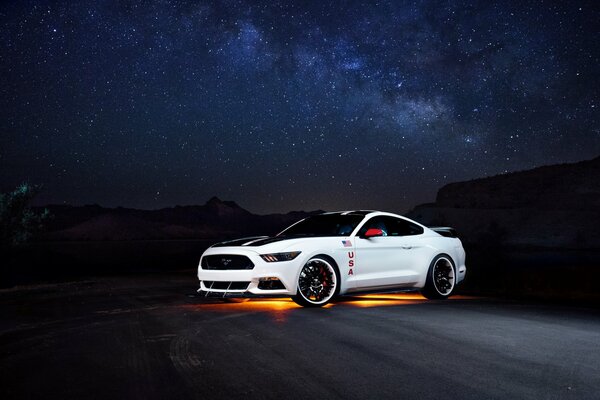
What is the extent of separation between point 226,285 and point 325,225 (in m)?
2.53

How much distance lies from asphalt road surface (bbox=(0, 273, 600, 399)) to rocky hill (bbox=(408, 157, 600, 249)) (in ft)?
443

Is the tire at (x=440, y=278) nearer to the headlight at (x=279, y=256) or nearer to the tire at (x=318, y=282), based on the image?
the tire at (x=318, y=282)

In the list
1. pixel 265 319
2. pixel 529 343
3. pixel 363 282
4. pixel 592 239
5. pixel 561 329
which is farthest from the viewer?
pixel 592 239

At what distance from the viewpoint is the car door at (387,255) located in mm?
9805

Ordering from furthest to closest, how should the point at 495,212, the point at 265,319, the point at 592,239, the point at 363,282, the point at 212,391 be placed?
the point at 495,212 → the point at 592,239 → the point at 363,282 → the point at 265,319 → the point at 212,391

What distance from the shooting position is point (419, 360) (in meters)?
5.53

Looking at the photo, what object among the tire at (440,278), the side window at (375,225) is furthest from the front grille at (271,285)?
the tire at (440,278)

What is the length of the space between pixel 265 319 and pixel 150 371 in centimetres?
320

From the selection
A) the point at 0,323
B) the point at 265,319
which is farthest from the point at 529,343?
the point at 0,323

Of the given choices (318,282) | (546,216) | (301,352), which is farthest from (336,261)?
(546,216)

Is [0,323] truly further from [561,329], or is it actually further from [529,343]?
[561,329]

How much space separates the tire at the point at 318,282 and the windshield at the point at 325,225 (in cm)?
110

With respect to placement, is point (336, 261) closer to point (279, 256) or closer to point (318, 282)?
point (318, 282)

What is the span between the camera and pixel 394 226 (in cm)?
1081
